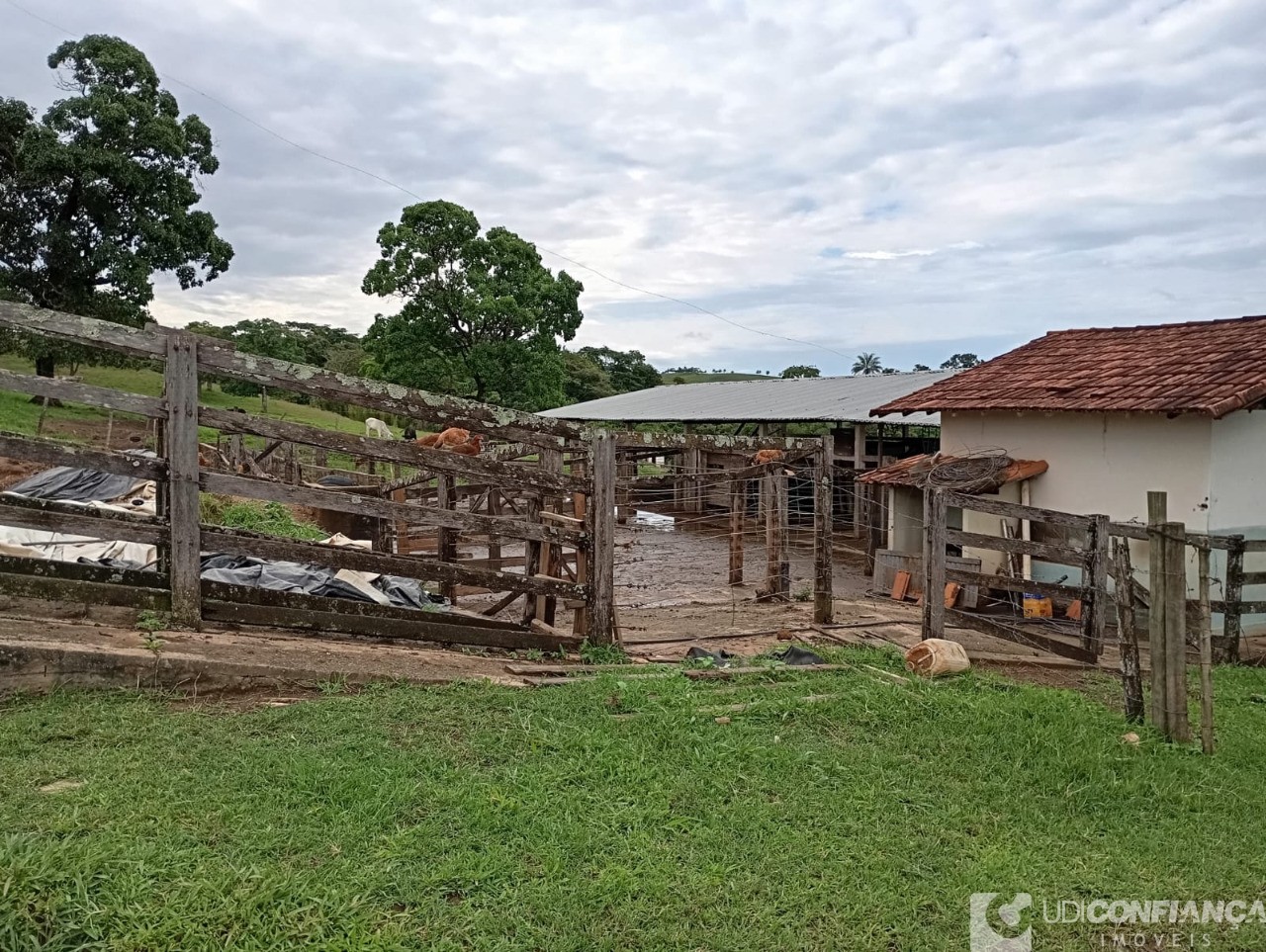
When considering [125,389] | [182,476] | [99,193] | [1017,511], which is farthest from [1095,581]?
[99,193]

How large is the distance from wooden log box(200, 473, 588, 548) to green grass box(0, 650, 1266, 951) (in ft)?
4.27

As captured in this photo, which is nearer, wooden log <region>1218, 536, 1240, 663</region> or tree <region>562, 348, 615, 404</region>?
wooden log <region>1218, 536, 1240, 663</region>

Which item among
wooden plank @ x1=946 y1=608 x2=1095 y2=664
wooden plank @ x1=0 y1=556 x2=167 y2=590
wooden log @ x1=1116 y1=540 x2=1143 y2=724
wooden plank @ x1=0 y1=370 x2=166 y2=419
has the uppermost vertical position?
wooden plank @ x1=0 y1=370 x2=166 y2=419

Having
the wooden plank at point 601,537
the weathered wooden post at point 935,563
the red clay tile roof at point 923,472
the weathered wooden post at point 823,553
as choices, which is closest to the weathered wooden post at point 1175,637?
the weathered wooden post at point 935,563

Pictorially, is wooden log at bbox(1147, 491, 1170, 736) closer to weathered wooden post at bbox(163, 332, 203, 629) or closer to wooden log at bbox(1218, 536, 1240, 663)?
wooden log at bbox(1218, 536, 1240, 663)

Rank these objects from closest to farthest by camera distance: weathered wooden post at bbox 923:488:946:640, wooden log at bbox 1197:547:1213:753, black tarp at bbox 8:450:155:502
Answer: wooden log at bbox 1197:547:1213:753
weathered wooden post at bbox 923:488:946:640
black tarp at bbox 8:450:155:502

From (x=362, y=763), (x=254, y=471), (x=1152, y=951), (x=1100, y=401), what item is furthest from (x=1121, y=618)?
(x=254, y=471)

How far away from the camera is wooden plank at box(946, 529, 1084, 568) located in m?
7.27

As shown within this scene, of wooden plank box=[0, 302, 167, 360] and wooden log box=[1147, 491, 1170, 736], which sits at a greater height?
wooden plank box=[0, 302, 167, 360]

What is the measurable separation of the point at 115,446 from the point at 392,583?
14.2 meters

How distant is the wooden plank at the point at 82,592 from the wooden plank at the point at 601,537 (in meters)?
2.95

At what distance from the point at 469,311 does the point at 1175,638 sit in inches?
1203

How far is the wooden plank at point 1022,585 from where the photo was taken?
24.0ft

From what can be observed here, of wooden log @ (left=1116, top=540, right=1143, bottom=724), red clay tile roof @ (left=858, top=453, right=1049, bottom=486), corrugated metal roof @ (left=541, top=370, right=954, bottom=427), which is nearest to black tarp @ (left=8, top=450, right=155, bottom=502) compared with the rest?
red clay tile roof @ (left=858, top=453, right=1049, bottom=486)
